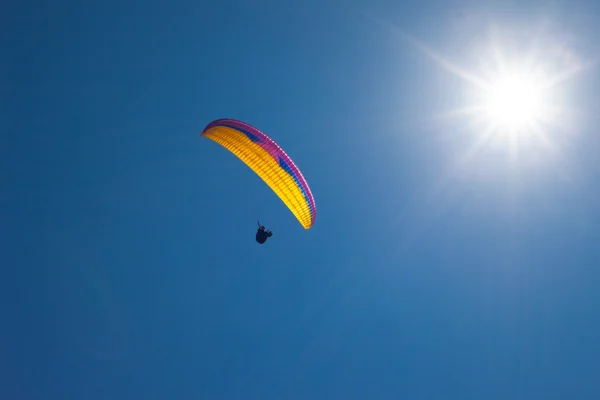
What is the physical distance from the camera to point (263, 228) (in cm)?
2986

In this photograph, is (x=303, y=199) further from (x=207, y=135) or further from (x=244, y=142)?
(x=207, y=135)

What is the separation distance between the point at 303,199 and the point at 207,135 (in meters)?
7.19

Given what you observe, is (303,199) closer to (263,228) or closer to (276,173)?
(276,173)

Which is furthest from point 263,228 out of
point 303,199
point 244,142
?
point 244,142

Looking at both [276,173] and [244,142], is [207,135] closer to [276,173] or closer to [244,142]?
[244,142]

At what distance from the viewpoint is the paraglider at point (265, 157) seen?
26.1 meters

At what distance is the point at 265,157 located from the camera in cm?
2645

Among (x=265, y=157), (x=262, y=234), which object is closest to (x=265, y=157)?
(x=265, y=157)

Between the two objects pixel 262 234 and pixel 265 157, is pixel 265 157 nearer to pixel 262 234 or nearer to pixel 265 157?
pixel 265 157

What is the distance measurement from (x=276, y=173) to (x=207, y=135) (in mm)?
4932

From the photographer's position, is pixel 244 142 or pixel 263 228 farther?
pixel 263 228

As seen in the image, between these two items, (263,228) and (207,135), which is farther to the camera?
(263,228)

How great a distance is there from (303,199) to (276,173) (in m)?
2.35

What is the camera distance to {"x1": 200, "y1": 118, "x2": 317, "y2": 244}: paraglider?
1029 inches
